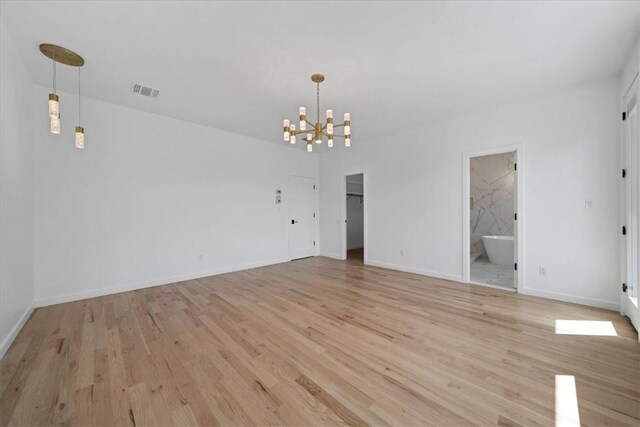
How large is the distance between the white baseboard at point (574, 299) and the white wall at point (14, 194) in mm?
5906

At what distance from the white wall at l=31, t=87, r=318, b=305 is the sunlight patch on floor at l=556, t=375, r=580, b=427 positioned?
479 centimetres

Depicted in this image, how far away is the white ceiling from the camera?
2.00 m

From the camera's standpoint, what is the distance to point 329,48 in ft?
7.95

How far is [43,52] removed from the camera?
8.28 ft

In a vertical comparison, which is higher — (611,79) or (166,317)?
(611,79)

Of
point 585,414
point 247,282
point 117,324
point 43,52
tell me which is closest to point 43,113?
point 43,52

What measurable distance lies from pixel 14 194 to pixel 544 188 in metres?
6.25

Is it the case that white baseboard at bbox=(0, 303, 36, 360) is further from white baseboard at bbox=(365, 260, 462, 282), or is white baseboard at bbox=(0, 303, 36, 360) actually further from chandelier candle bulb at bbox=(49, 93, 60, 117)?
white baseboard at bbox=(365, 260, 462, 282)

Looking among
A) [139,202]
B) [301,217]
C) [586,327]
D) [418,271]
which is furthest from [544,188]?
[139,202]

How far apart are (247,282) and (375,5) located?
405 cm

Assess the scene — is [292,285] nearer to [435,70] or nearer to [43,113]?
[435,70]

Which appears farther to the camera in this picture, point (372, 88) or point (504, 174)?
point (504, 174)

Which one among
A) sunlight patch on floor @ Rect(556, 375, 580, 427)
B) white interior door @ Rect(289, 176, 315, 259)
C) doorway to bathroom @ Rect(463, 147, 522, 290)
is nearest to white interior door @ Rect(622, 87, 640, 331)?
sunlight patch on floor @ Rect(556, 375, 580, 427)

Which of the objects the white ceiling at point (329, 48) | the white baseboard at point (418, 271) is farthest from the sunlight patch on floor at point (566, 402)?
the white ceiling at point (329, 48)
